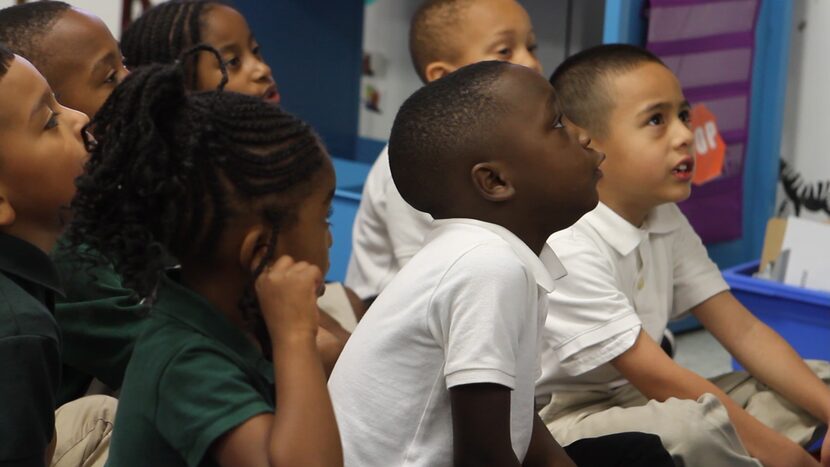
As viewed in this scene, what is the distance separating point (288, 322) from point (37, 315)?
267 millimetres

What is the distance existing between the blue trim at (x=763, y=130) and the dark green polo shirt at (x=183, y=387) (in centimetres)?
191

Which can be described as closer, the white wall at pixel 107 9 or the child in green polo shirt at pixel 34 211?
the child in green polo shirt at pixel 34 211

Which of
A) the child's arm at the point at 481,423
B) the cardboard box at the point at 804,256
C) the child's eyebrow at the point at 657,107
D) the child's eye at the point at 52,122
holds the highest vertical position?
the child's eye at the point at 52,122

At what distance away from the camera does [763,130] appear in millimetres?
2699

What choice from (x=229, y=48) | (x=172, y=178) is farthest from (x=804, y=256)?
(x=172, y=178)

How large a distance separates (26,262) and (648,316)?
3.09ft

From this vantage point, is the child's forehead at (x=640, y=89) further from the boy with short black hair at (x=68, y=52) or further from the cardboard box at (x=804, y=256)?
the boy with short black hair at (x=68, y=52)

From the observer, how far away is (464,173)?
124 centimetres

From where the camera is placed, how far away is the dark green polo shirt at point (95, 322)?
139 centimetres

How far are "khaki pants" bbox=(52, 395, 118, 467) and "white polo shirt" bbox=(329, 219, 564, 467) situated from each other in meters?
0.30

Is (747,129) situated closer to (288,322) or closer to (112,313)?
(112,313)

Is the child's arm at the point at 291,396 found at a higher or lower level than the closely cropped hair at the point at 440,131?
lower

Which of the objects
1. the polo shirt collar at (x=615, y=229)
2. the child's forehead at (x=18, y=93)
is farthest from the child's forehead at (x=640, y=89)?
the child's forehead at (x=18, y=93)

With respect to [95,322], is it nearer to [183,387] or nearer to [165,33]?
[183,387]
